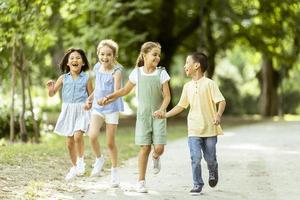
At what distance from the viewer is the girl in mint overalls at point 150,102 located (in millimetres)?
8020

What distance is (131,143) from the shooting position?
53.0ft

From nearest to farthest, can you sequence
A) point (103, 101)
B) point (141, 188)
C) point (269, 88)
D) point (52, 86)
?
point (141, 188), point (103, 101), point (52, 86), point (269, 88)

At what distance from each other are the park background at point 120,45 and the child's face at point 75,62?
4.91 feet

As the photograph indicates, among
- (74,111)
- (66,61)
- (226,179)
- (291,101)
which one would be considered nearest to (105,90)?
(74,111)

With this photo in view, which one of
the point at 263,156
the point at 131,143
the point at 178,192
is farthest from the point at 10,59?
the point at 178,192

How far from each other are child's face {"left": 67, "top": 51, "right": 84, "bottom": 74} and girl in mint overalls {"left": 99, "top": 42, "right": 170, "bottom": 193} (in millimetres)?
1335

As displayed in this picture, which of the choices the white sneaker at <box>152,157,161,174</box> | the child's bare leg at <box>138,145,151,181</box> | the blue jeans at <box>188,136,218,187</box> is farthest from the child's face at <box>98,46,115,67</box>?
the blue jeans at <box>188,136,218,187</box>

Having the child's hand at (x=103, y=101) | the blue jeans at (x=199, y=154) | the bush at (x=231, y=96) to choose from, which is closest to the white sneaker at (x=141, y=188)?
the blue jeans at (x=199, y=154)

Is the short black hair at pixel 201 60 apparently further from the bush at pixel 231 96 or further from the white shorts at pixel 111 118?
the bush at pixel 231 96

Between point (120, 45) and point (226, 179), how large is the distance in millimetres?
14551

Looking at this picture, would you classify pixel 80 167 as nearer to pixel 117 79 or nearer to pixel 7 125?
pixel 117 79

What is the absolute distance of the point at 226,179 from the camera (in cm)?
927

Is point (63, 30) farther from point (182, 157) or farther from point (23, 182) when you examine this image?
point (23, 182)

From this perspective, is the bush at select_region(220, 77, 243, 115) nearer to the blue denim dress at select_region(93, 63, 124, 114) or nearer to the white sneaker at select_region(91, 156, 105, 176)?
the white sneaker at select_region(91, 156, 105, 176)
